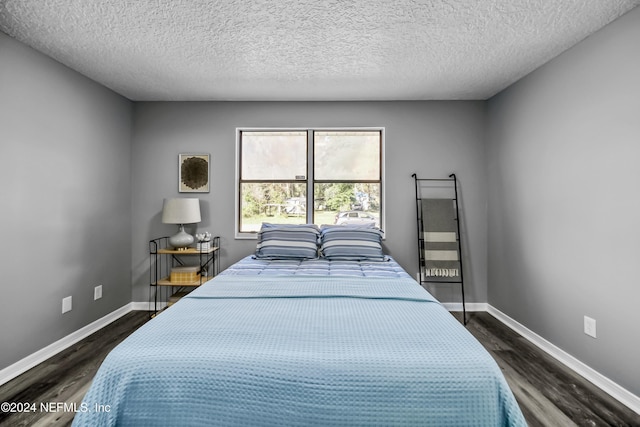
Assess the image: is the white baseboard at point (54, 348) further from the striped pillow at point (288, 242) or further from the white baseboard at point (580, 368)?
the white baseboard at point (580, 368)

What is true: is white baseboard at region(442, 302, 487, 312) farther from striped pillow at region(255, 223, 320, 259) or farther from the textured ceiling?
the textured ceiling

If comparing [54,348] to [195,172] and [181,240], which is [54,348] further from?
[195,172]

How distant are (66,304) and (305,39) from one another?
2.99m

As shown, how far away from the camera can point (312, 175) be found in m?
3.66

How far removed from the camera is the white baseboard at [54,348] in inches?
86.7

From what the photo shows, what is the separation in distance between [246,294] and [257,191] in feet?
6.44

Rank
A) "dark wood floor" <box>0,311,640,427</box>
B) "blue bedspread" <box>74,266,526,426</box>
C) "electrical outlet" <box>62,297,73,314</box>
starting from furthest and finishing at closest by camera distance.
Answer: "electrical outlet" <box>62,297,73,314</box> → "dark wood floor" <box>0,311,640,427</box> → "blue bedspread" <box>74,266,526,426</box>

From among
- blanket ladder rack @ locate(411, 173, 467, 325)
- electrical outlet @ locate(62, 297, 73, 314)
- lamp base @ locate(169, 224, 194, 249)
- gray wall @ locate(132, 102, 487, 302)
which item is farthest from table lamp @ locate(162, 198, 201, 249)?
blanket ladder rack @ locate(411, 173, 467, 325)

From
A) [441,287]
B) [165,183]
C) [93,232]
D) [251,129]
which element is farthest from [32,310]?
[441,287]

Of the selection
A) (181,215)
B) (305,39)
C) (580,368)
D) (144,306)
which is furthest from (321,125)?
(580,368)

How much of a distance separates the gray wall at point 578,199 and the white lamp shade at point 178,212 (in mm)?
3297

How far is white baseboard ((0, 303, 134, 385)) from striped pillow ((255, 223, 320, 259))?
66.7 inches

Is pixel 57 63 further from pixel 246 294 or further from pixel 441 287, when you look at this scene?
pixel 441 287

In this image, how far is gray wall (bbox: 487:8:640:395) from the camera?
77.5 inches
